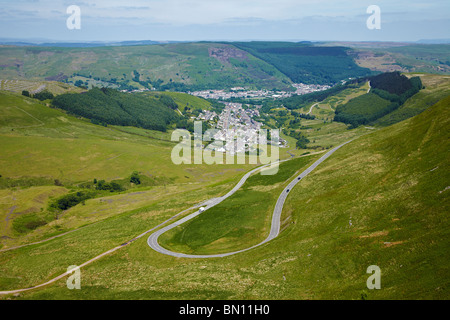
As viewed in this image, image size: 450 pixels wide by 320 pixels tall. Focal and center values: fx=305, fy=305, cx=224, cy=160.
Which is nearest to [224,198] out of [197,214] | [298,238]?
[197,214]

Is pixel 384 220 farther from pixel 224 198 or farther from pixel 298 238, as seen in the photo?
pixel 224 198

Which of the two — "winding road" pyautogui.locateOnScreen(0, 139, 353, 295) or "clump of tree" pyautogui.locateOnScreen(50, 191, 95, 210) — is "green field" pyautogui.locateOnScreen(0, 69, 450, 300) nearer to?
"winding road" pyautogui.locateOnScreen(0, 139, 353, 295)

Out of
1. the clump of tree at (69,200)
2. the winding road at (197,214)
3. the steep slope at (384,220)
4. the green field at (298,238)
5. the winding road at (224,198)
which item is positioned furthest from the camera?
the clump of tree at (69,200)

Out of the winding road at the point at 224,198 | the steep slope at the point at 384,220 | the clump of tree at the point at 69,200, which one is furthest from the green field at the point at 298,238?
the clump of tree at the point at 69,200

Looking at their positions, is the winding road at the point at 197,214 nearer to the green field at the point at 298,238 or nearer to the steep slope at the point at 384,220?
the green field at the point at 298,238

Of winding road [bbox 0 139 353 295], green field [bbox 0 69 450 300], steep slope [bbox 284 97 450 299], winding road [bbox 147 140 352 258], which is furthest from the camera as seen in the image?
winding road [bbox 147 140 352 258]

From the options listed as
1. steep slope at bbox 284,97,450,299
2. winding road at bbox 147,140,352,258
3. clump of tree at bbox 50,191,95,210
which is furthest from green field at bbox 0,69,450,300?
clump of tree at bbox 50,191,95,210

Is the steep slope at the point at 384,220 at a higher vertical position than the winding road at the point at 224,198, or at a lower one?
higher

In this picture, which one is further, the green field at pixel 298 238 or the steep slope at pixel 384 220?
the green field at pixel 298 238

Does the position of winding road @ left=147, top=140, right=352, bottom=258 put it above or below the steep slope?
below

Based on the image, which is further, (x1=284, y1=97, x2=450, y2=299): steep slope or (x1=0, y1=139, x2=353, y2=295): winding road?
(x1=0, y1=139, x2=353, y2=295): winding road

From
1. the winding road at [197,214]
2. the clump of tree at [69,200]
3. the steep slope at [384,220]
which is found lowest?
the clump of tree at [69,200]
